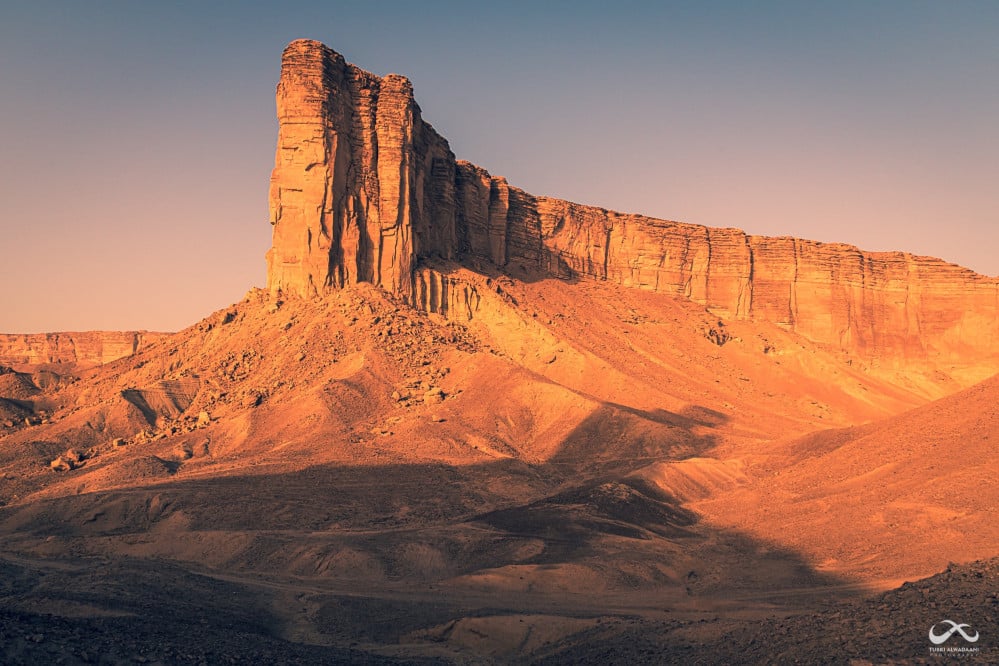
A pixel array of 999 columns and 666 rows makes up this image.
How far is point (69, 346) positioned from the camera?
142 meters

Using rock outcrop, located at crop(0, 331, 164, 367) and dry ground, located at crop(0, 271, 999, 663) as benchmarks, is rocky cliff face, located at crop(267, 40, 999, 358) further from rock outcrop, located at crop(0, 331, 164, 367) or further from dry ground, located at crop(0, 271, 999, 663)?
rock outcrop, located at crop(0, 331, 164, 367)

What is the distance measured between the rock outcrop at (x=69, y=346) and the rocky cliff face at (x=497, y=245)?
73.0 metres

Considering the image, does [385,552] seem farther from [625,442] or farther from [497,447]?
[625,442]

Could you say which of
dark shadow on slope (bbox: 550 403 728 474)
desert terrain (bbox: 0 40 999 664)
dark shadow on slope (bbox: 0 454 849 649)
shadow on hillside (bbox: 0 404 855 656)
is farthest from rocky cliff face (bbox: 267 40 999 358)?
dark shadow on slope (bbox: 0 454 849 649)

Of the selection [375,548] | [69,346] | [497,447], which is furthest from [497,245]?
[69,346]

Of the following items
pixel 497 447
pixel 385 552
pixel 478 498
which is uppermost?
pixel 497 447

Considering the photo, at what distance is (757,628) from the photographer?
19984 millimetres

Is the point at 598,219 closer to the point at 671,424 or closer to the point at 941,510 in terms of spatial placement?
the point at 671,424

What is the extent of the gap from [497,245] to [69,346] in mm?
83939

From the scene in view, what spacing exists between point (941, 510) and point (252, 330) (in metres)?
50.3

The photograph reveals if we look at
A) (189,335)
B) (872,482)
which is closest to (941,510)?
(872,482)

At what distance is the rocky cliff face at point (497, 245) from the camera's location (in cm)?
7162

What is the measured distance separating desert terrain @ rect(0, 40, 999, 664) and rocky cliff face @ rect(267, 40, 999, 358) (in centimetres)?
29

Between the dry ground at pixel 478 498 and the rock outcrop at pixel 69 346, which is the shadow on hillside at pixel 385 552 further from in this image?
the rock outcrop at pixel 69 346
